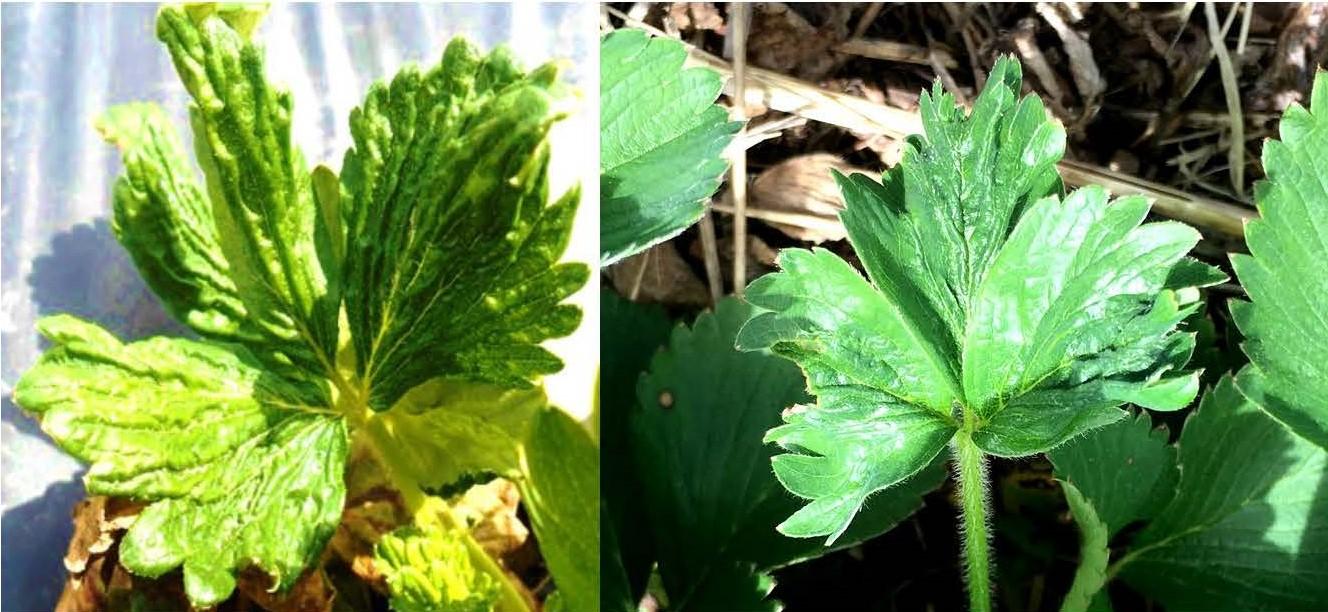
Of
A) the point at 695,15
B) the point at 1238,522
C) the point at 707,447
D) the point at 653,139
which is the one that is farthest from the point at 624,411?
the point at 1238,522

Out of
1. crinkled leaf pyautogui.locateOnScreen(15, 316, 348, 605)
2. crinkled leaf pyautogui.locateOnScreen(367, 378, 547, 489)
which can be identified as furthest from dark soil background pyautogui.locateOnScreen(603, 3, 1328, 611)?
crinkled leaf pyautogui.locateOnScreen(15, 316, 348, 605)

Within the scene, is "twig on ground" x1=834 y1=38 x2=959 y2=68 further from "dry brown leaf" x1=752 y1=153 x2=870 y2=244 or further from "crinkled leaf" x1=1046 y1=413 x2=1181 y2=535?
"crinkled leaf" x1=1046 y1=413 x2=1181 y2=535

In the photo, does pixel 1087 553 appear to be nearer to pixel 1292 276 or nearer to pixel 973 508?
pixel 973 508

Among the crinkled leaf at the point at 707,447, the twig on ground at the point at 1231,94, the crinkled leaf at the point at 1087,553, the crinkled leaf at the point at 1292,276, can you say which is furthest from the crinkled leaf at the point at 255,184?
the twig on ground at the point at 1231,94

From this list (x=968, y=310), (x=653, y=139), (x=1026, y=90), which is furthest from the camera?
(x=1026, y=90)

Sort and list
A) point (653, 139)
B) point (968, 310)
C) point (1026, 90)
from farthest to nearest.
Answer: point (1026, 90), point (653, 139), point (968, 310)

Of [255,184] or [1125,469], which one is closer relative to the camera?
[255,184]

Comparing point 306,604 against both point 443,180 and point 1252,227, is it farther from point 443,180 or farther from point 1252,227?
point 1252,227

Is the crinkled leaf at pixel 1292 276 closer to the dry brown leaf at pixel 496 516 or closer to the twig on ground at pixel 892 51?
the twig on ground at pixel 892 51

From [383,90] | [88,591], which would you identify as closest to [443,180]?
[383,90]
